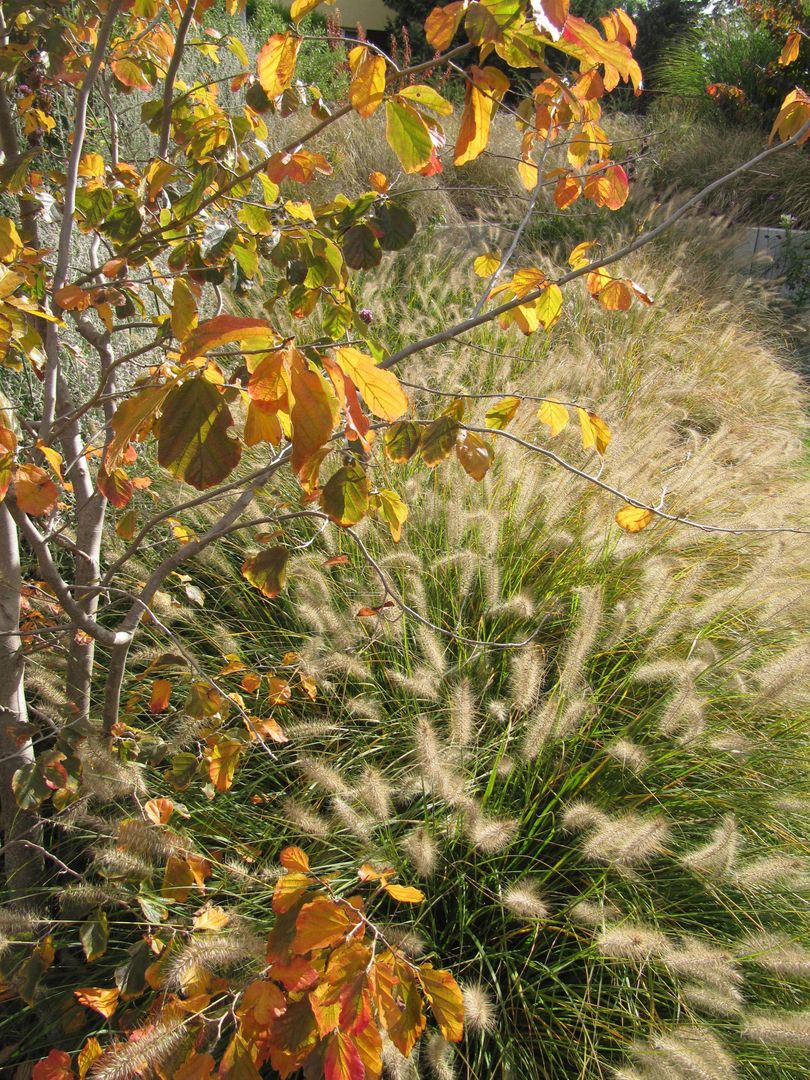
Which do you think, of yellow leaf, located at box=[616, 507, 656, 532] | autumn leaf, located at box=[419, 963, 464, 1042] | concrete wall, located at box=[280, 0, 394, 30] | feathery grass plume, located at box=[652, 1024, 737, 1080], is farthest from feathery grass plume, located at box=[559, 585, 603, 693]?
concrete wall, located at box=[280, 0, 394, 30]

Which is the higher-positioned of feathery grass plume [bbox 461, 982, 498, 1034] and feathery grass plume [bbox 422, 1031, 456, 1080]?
feathery grass plume [bbox 461, 982, 498, 1034]

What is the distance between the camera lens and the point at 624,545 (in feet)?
7.00

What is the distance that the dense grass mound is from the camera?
1367 mm

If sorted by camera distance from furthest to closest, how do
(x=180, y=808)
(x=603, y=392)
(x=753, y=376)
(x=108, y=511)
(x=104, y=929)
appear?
(x=753, y=376) < (x=603, y=392) < (x=108, y=511) < (x=180, y=808) < (x=104, y=929)

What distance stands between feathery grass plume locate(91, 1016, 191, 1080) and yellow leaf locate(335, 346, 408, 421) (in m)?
0.87

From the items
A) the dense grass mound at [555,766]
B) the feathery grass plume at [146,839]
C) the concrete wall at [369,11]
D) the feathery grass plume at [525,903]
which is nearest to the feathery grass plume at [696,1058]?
the dense grass mound at [555,766]

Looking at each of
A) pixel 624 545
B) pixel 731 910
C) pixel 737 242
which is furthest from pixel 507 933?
pixel 737 242

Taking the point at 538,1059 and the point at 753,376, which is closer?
the point at 538,1059

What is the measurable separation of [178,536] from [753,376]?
372 cm

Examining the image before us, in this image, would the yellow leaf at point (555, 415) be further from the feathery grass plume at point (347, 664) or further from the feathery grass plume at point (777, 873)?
the feathery grass plume at point (777, 873)

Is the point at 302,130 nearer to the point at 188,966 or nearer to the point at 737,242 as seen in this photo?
the point at 737,242

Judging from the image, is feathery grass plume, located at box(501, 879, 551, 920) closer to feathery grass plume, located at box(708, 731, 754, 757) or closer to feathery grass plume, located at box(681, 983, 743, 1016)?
feathery grass plume, located at box(681, 983, 743, 1016)

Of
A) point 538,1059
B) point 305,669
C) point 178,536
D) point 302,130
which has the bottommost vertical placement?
point 538,1059

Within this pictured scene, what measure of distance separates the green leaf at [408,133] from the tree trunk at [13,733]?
3.24 feet
